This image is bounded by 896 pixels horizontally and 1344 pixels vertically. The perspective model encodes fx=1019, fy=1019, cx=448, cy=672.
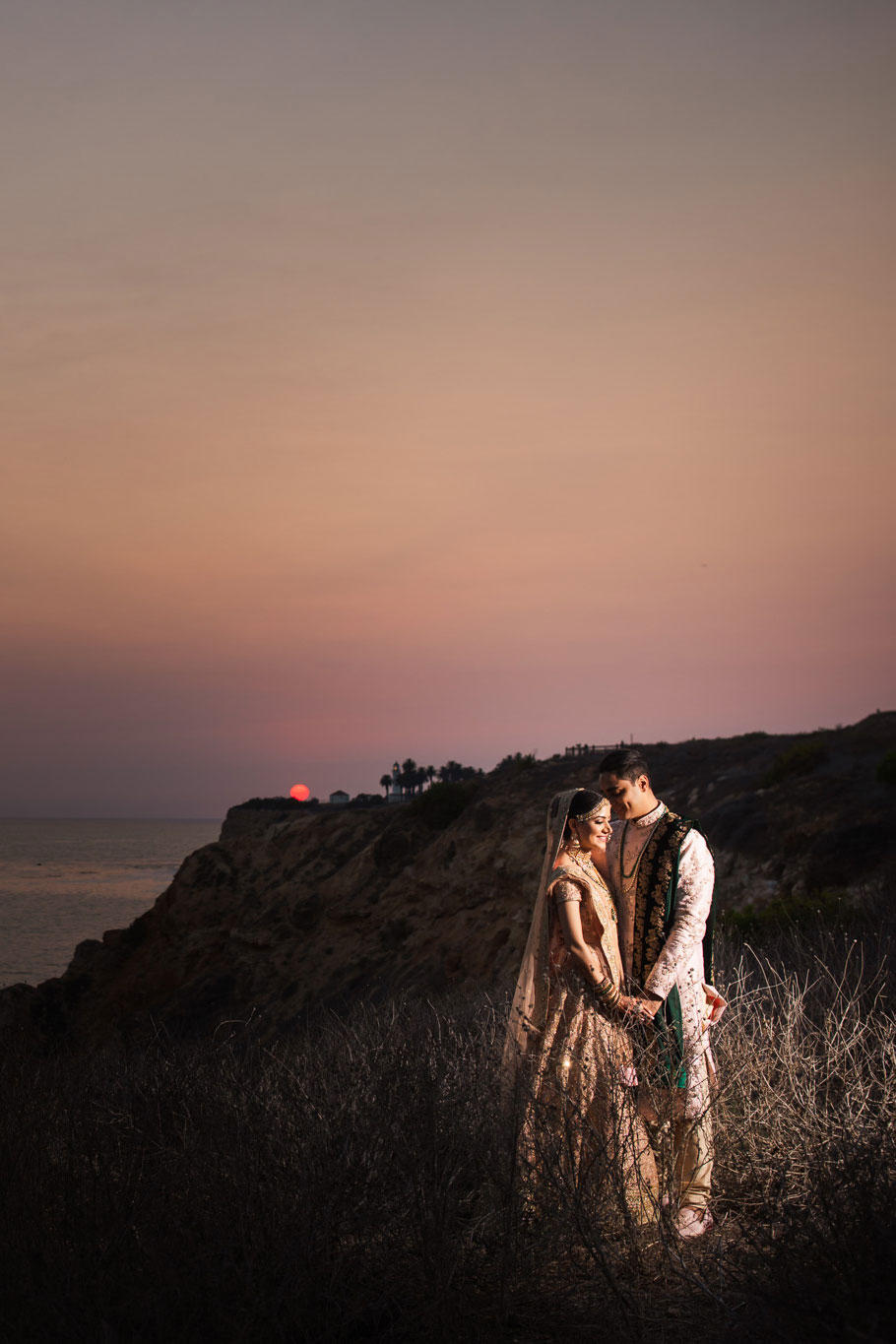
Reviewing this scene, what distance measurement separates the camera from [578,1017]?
473 centimetres

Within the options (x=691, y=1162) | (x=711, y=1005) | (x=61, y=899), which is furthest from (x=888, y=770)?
(x=61, y=899)

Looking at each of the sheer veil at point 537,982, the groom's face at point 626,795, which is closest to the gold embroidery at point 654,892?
the groom's face at point 626,795

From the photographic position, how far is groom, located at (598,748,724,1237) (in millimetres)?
4699

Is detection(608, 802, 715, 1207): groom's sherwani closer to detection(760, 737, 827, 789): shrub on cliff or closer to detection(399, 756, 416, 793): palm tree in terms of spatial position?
detection(760, 737, 827, 789): shrub on cliff

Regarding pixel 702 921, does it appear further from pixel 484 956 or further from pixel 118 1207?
pixel 484 956

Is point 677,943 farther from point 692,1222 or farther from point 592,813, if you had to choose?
point 692,1222

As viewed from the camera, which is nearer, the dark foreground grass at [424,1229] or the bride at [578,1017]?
the dark foreground grass at [424,1229]

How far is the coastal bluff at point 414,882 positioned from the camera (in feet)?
64.5

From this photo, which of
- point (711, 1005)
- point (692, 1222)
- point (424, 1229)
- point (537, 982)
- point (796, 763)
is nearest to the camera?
point (424, 1229)

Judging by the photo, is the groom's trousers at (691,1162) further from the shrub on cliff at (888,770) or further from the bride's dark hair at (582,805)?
the shrub on cliff at (888,770)

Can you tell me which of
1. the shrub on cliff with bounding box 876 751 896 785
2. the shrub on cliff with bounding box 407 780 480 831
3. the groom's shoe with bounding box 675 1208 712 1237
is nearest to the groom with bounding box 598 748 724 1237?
the groom's shoe with bounding box 675 1208 712 1237

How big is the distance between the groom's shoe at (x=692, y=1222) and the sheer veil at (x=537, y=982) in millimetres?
961

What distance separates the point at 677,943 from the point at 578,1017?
0.57 meters

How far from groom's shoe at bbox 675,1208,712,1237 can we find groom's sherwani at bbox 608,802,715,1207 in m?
0.04
